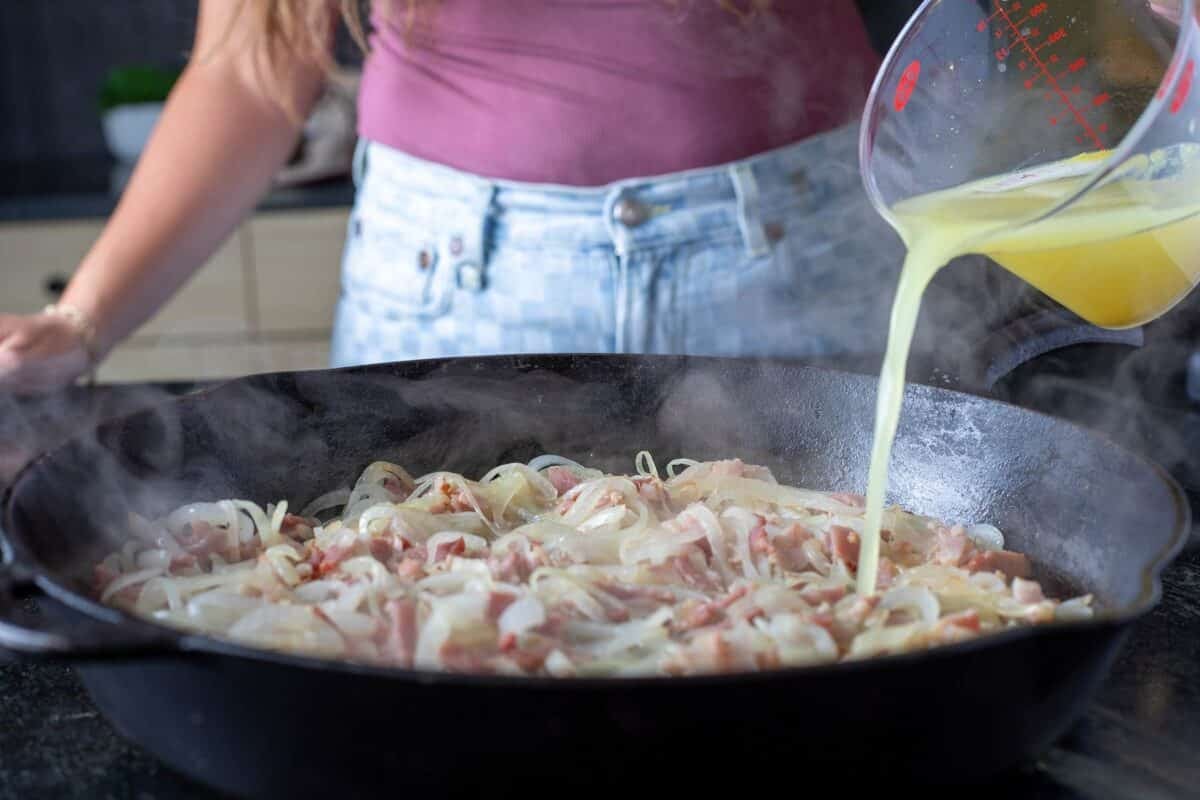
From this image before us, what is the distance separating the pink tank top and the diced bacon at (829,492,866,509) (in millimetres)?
628

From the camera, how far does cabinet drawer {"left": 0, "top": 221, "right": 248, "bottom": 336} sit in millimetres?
3631

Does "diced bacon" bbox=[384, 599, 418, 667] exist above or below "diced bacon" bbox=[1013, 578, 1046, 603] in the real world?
above

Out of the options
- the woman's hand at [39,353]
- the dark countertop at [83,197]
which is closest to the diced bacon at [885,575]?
the woman's hand at [39,353]

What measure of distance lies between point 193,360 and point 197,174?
1.85m

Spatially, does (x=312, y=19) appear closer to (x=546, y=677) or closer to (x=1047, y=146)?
(x=1047, y=146)

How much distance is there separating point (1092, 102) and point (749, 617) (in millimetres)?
681

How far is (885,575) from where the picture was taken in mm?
1350

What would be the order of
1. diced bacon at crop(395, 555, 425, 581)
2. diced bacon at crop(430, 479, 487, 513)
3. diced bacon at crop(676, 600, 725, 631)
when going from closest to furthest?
1. diced bacon at crop(676, 600, 725, 631)
2. diced bacon at crop(395, 555, 425, 581)
3. diced bacon at crop(430, 479, 487, 513)

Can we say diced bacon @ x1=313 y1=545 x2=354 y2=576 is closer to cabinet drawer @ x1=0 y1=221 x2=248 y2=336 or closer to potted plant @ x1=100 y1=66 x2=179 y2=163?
cabinet drawer @ x1=0 y1=221 x2=248 y2=336

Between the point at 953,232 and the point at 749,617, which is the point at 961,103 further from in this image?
the point at 749,617

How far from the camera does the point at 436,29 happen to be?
2.01 m

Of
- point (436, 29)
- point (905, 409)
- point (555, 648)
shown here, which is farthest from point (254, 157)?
point (555, 648)

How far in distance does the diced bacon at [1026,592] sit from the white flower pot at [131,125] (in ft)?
10.5

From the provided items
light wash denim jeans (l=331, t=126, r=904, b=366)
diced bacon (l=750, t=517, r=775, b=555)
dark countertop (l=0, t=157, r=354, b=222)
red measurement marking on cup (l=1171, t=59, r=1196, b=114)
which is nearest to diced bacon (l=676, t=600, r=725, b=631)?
diced bacon (l=750, t=517, r=775, b=555)
